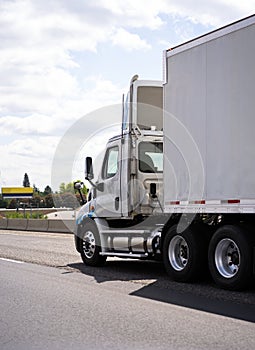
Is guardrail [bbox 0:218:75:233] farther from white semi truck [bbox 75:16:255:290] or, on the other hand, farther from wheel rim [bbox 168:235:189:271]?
wheel rim [bbox 168:235:189:271]

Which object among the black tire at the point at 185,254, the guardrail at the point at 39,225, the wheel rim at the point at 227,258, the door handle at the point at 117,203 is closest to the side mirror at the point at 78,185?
the door handle at the point at 117,203

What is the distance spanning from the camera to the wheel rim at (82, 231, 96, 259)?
14.5 meters

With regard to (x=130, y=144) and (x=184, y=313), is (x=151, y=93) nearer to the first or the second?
(x=130, y=144)

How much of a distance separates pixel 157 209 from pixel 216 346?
6.91 metres

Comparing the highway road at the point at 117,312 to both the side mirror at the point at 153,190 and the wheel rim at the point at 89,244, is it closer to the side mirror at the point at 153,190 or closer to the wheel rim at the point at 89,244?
the wheel rim at the point at 89,244

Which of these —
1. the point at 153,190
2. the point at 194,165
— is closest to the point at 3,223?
the point at 153,190

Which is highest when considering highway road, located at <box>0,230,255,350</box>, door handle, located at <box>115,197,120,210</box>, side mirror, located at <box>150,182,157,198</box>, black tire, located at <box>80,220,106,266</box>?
side mirror, located at <box>150,182,157,198</box>

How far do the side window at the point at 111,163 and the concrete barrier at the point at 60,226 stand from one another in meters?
16.3

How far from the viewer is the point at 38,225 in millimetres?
35938

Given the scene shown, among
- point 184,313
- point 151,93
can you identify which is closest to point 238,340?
point 184,313

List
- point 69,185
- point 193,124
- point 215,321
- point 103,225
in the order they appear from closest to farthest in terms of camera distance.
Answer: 1. point 215,321
2. point 193,124
3. point 103,225
4. point 69,185

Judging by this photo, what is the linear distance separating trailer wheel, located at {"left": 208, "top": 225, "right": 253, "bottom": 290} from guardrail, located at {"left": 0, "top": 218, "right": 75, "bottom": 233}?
1855 cm

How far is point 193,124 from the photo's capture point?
11.0 meters

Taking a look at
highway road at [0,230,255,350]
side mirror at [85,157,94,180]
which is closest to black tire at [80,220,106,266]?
highway road at [0,230,255,350]
